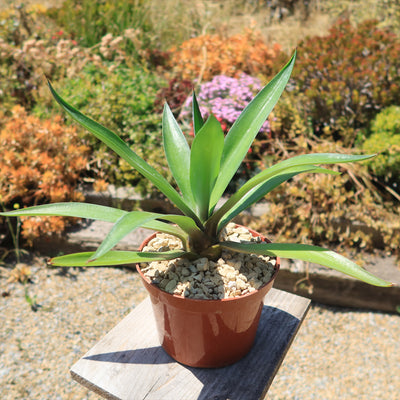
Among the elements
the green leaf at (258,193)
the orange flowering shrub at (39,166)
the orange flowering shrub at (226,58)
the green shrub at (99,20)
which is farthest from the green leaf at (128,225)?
the green shrub at (99,20)

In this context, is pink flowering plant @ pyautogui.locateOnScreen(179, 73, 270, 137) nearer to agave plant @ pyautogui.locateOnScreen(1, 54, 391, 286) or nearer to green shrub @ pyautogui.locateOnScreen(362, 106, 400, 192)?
green shrub @ pyautogui.locateOnScreen(362, 106, 400, 192)

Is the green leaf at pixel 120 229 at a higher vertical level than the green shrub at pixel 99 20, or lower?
higher

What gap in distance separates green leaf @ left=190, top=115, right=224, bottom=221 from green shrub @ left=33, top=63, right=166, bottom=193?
1.71 metres

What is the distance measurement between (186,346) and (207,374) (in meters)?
0.11

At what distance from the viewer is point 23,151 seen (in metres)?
2.96

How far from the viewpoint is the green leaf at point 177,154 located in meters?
1.12

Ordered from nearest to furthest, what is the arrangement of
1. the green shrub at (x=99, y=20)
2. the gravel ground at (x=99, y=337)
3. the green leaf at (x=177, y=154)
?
the green leaf at (x=177, y=154) < the gravel ground at (x=99, y=337) < the green shrub at (x=99, y=20)

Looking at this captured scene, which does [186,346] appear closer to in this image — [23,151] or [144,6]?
[23,151]

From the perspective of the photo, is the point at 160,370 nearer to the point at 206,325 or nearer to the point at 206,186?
the point at 206,325

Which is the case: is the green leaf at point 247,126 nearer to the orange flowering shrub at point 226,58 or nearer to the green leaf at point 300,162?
the green leaf at point 300,162

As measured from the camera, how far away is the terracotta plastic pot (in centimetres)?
99

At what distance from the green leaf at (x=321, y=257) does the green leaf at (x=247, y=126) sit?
0.22 meters

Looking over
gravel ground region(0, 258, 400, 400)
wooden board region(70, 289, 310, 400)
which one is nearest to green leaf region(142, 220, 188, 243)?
wooden board region(70, 289, 310, 400)

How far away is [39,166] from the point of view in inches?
113
